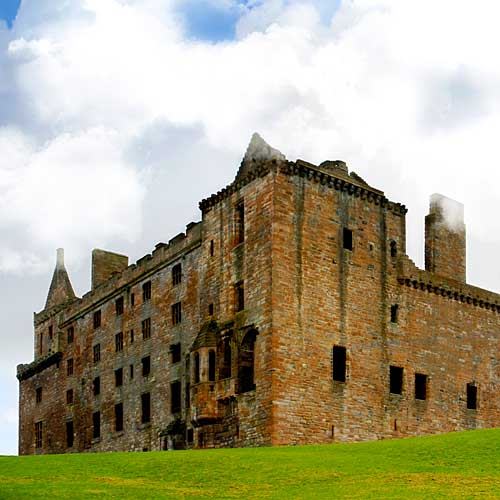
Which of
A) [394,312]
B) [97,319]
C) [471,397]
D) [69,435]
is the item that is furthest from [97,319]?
[471,397]

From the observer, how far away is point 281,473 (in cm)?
3142

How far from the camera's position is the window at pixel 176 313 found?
56781mm

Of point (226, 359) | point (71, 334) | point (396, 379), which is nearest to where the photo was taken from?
point (226, 359)

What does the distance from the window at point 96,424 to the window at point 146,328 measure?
6.80 metres

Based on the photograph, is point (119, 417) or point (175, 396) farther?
point (119, 417)

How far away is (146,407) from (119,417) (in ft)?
11.1

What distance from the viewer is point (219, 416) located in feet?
164

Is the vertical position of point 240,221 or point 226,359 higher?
point 240,221

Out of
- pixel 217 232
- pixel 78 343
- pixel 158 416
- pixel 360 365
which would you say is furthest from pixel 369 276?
pixel 78 343

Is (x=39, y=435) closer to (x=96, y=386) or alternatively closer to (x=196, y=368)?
(x=96, y=386)

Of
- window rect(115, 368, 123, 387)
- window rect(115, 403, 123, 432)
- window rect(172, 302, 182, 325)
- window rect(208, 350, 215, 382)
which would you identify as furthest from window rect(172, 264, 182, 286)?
window rect(115, 403, 123, 432)

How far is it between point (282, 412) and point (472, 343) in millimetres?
14364

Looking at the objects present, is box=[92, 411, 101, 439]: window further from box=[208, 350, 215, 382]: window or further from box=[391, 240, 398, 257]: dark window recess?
box=[391, 240, 398, 257]: dark window recess

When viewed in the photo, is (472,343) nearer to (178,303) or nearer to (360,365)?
Answer: (360,365)
